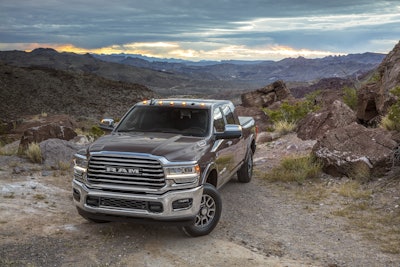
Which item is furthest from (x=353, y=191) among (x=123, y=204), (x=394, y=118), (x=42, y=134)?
(x=42, y=134)

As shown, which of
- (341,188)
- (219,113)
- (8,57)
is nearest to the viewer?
(219,113)

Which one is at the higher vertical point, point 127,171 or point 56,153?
point 127,171

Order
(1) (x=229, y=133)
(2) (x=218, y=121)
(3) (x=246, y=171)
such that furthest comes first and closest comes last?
(3) (x=246, y=171), (2) (x=218, y=121), (1) (x=229, y=133)

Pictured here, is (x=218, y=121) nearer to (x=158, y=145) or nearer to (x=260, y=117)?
(x=158, y=145)

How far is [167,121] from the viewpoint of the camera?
8.27 m

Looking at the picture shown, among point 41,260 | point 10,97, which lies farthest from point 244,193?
point 10,97

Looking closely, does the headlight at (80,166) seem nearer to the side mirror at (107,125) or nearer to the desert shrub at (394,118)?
the side mirror at (107,125)

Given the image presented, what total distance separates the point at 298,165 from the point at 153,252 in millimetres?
6076

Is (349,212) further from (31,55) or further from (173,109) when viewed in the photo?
(31,55)

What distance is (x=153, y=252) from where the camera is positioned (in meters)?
6.57

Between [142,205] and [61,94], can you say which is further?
[61,94]

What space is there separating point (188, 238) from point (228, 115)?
3113 millimetres

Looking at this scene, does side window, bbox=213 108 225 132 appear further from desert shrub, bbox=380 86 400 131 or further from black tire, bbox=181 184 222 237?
desert shrub, bbox=380 86 400 131

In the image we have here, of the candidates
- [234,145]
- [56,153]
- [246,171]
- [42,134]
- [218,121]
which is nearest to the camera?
[218,121]
